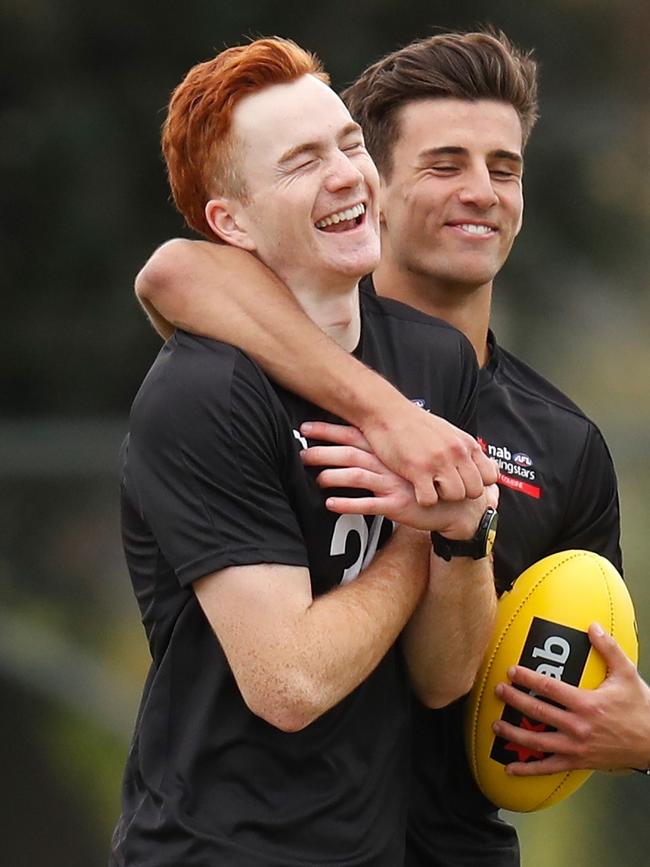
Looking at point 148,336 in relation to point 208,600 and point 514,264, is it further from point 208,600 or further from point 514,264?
point 208,600

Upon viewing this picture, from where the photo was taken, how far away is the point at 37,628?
6.35 meters

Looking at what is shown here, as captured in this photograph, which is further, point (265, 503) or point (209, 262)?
point (209, 262)

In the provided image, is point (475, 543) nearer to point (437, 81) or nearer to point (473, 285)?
point (473, 285)

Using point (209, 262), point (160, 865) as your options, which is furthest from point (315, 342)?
point (160, 865)

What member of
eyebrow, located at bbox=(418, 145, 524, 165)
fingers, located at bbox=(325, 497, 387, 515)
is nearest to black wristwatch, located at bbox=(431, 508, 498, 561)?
fingers, located at bbox=(325, 497, 387, 515)

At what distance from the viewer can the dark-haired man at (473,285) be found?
319cm

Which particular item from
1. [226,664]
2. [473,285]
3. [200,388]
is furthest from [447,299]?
[226,664]

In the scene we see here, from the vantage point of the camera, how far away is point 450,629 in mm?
2697

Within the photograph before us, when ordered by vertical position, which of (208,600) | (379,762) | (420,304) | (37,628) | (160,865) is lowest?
(37,628)

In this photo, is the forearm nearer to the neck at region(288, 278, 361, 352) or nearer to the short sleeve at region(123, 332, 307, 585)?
the short sleeve at region(123, 332, 307, 585)

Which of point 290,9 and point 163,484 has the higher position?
point 290,9

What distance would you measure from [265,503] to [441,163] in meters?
1.28

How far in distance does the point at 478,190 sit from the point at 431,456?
1090mm

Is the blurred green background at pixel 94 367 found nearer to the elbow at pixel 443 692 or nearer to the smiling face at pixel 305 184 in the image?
the elbow at pixel 443 692
